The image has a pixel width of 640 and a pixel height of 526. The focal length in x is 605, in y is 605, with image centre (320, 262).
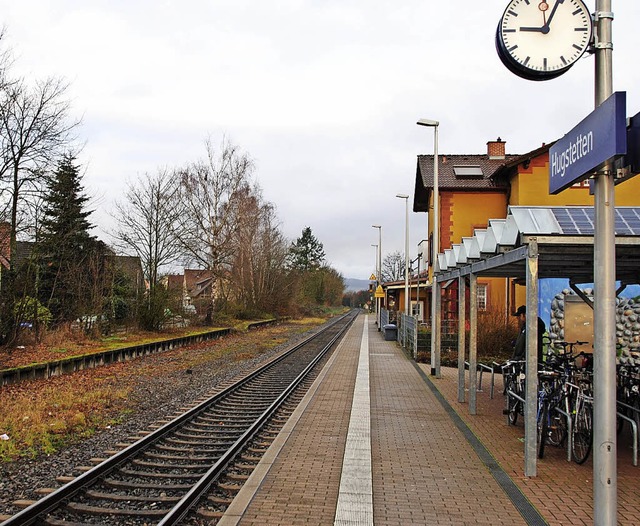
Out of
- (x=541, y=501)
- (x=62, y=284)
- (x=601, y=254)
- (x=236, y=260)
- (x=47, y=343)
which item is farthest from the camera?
(x=236, y=260)

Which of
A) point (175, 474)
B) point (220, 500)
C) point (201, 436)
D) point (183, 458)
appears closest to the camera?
point (220, 500)

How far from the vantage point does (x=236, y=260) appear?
144 ft

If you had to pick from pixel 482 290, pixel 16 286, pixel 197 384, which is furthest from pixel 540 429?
pixel 482 290

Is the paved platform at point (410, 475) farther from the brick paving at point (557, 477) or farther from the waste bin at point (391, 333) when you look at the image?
the waste bin at point (391, 333)

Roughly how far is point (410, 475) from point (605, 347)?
319 cm

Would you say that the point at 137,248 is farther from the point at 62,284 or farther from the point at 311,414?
the point at 311,414

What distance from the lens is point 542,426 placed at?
7555 mm

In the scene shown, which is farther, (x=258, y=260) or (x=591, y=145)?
(x=258, y=260)

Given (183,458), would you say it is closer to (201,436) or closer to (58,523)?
(201,436)

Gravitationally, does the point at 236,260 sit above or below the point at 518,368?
above

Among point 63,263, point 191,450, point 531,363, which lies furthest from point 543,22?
point 63,263

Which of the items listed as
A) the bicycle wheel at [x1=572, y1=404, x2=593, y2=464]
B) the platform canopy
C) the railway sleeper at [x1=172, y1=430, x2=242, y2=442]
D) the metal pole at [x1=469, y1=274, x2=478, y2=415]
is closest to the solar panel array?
the platform canopy

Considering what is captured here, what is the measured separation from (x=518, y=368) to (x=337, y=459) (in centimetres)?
391

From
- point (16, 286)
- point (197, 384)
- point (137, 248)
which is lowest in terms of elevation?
point (197, 384)
